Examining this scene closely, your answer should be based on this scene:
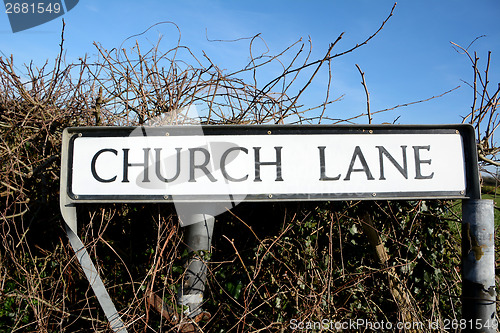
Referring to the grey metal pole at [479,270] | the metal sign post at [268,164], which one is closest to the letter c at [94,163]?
the metal sign post at [268,164]

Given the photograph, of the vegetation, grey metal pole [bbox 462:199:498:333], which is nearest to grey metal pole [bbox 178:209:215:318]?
the vegetation

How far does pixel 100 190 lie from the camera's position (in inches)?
78.8

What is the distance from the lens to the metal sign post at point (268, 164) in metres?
1.98

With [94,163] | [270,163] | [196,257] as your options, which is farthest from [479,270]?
[94,163]

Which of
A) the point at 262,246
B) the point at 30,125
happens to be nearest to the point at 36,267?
the point at 30,125

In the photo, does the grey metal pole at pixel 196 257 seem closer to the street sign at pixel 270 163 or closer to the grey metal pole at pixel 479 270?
the street sign at pixel 270 163

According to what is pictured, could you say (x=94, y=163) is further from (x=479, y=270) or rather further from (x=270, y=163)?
(x=479, y=270)

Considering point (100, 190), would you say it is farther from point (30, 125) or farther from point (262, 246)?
point (30, 125)

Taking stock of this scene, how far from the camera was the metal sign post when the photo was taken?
1.98m

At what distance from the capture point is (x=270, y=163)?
6.57ft

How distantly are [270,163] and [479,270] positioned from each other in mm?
1097

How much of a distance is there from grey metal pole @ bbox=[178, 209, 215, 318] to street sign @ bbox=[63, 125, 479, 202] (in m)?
0.30

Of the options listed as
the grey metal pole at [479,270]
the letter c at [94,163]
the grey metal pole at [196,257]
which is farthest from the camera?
the grey metal pole at [196,257]

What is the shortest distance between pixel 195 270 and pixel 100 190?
68 centimetres
